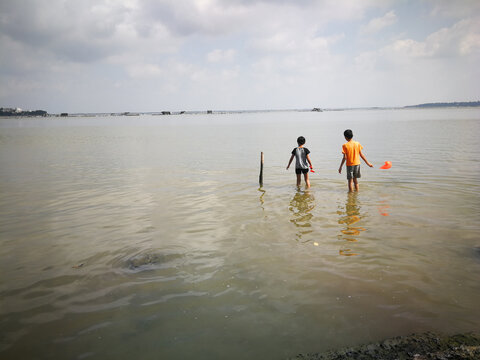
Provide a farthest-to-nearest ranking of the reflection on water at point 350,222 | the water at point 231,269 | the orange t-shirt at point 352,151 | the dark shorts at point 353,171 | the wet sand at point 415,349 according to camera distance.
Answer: the dark shorts at point 353,171
the orange t-shirt at point 352,151
the reflection on water at point 350,222
the water at point 231,269
the wet sand at point 415,349

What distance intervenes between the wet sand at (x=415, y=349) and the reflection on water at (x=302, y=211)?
143 inches

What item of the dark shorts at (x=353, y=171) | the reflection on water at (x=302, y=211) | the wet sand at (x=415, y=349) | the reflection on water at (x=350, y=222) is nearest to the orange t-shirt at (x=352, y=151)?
the dark shorts at (x=353, y=171)

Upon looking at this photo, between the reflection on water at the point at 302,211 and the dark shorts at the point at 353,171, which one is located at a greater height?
Answer: the dark shorts at the point at 353,171

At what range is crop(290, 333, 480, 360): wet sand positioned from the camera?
334 centimetres

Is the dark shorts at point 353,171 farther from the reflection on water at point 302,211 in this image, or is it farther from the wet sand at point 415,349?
the wet sand at point 415,349

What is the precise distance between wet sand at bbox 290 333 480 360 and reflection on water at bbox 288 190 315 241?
11.9ft

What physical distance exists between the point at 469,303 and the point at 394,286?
1009 mm

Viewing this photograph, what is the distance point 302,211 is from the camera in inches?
372

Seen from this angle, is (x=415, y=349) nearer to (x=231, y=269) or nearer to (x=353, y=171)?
(x=231, y=269)

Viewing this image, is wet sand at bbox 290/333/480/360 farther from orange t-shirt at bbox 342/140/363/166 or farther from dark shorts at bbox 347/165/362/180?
dark shorts at bbox 347/165/362/180

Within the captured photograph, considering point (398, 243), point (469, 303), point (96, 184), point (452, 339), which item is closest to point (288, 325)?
point (452, 339)

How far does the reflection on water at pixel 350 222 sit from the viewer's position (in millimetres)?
6637

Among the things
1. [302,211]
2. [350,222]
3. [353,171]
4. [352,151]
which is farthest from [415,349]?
[353,171]

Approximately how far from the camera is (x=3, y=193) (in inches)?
491
